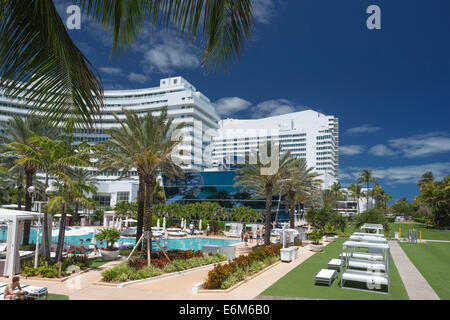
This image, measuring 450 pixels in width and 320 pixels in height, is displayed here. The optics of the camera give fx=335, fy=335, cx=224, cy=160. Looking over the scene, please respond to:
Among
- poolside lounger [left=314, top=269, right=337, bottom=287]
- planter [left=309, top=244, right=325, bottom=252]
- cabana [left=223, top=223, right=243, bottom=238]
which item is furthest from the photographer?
cabana [left=223, top=223, right=243, bottom=238]

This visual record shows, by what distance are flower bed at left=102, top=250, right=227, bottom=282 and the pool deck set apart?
531 millimetres

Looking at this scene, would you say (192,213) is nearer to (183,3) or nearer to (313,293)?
(313,293)

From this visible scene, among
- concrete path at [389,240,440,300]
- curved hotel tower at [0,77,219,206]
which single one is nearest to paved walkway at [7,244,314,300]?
concrete path at [389,240,440,300]

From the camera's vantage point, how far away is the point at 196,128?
9731 centimetres

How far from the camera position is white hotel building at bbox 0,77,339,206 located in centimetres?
6762

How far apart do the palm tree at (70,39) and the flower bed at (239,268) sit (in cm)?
990

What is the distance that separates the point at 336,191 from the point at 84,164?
9427 cm

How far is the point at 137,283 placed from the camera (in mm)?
13336

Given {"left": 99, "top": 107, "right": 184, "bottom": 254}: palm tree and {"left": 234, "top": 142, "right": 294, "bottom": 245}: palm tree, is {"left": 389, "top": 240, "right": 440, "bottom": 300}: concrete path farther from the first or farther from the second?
{"left": 99, "top": 107, "right": 184, "bottom": 254}: palm tree

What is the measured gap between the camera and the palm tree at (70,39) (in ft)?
10.7

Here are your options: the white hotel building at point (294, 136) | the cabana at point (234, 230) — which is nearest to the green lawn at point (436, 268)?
the cabana at point (234, 230)

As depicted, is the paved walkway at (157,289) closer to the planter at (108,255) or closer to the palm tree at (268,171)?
the planter at (108,255)

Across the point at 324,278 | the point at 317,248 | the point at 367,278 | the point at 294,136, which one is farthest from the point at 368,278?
the point at 294,136

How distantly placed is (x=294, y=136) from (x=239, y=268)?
15020cm
